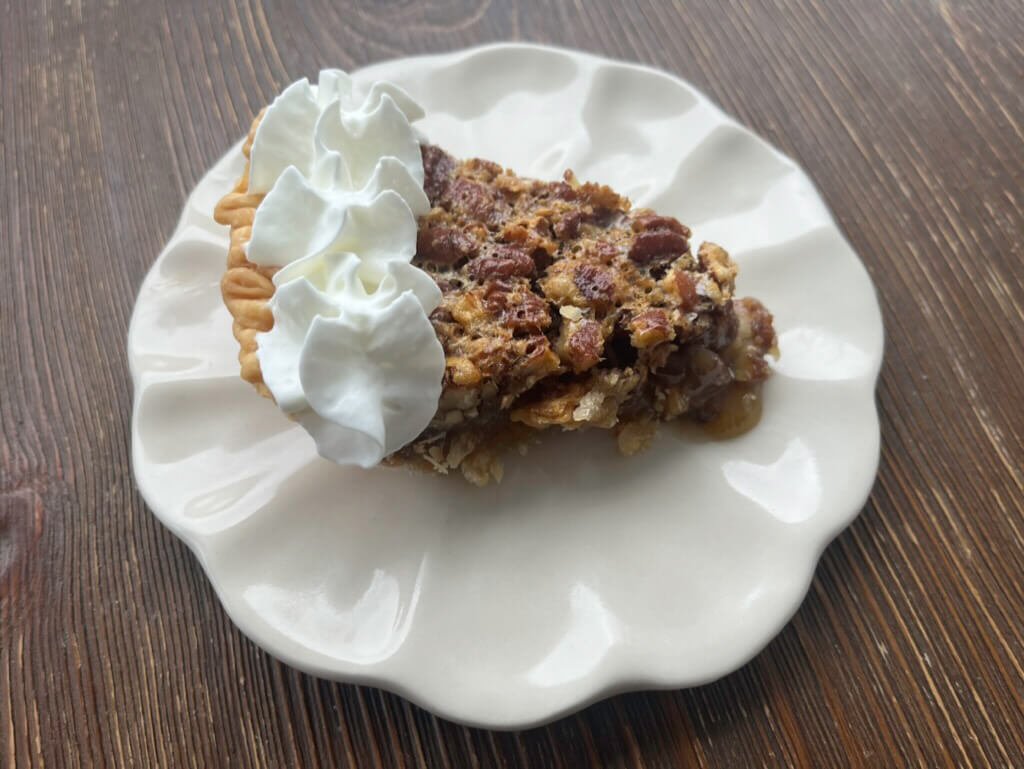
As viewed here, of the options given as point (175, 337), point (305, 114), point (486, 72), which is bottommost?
point (175, 337)

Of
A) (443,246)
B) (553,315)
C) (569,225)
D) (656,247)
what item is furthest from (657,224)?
(443,246)

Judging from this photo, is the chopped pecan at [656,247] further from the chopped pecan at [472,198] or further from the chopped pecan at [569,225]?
the chopped pecan at [472,198]

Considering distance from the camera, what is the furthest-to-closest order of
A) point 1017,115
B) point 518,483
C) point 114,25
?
1. point 114,25
2. point 1017,115
3. point 518,483

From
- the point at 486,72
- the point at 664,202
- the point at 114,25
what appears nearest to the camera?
the point at 664,202

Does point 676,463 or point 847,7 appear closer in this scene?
point 676,463

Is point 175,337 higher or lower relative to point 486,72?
lower

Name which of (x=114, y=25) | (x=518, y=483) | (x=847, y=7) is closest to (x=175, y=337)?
(x=518, y=483)

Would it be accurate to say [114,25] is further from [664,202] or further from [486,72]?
[664,202]

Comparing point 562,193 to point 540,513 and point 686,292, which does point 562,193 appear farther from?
point 540,513
